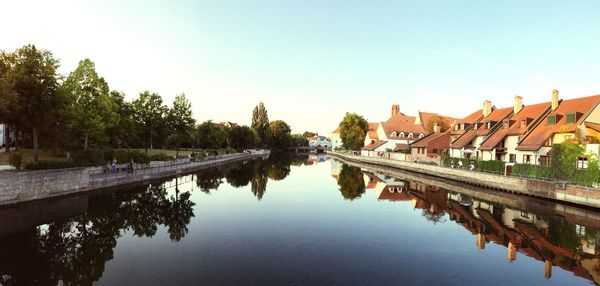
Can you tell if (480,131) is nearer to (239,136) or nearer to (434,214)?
(434,214)

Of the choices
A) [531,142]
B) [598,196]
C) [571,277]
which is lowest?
[571,277]

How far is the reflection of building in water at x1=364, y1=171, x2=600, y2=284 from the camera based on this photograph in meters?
17.3

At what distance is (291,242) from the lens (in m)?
19.0

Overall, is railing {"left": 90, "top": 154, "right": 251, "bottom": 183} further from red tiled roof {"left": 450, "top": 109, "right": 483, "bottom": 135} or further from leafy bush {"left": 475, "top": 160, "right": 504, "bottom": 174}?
red tiled roof {"left": 450, "top": 109, "right": 483, "bottom": 135}

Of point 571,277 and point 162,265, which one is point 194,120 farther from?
point 571,277

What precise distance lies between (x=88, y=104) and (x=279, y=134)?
424 feet

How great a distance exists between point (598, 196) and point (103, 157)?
48430 millimetres

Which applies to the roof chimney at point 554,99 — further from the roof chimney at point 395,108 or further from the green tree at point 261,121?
the green tree at point 261,121

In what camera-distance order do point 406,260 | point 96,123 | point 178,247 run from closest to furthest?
1. point 406,260
2. point 178,247
3. point 96,123

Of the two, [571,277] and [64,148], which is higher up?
[64,148]

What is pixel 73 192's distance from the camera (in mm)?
29594

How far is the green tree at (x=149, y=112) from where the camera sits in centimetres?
6750

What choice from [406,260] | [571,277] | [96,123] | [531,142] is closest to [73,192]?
[96,123]

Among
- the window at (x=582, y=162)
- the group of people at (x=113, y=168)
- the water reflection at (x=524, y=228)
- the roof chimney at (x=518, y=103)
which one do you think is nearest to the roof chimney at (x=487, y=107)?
the roof chimney at (x=518, y=103)
